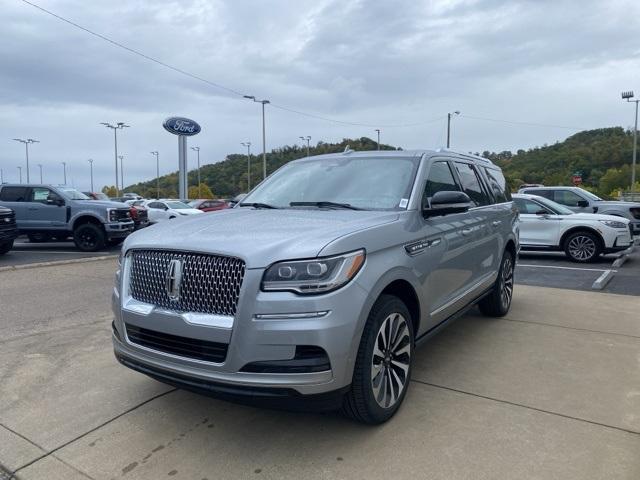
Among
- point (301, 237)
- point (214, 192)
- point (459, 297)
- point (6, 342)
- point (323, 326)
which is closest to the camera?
point (323, 326)

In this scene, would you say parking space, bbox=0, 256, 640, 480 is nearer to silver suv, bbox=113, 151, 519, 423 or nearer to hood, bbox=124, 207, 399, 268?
silver suv, bbox=113, 151, 519, 423

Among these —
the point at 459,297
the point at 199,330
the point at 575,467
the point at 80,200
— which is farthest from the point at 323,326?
the point at 80,200

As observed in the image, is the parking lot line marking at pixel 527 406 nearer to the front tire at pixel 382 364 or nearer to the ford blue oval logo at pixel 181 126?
the front tire at pixel 382 364

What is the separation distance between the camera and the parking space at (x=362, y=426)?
2.75 m

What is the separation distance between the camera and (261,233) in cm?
296

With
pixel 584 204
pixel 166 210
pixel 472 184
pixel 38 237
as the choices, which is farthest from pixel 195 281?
pixel 166 210

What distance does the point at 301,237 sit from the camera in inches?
111

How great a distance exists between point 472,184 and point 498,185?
1.23 metres

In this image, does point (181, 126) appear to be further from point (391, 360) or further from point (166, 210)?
point (391, 360)

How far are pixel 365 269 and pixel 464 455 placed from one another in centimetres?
120

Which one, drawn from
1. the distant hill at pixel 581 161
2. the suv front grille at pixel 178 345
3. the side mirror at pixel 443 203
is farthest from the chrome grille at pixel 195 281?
the distant hill at pixel 581 161

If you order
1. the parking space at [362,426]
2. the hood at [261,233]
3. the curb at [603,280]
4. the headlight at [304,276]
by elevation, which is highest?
the hood at [261,233]

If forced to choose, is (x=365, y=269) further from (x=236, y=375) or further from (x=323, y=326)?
(x=236, y=375)

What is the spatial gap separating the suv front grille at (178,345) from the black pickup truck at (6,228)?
10.6 m
